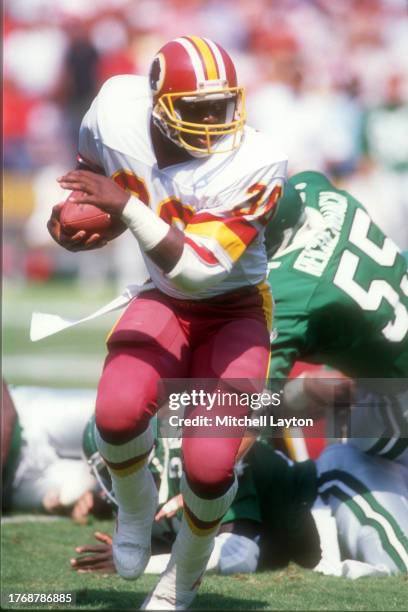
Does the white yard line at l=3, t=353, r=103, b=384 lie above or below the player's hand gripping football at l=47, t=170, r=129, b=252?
below

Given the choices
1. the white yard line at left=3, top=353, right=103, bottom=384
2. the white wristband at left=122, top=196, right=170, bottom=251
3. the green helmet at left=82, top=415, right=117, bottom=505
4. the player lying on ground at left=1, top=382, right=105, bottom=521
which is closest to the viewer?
the white wristband at left=122, top=196, right=170, bottom=251

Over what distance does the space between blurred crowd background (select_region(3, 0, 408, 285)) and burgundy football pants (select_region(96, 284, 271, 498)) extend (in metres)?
7.20

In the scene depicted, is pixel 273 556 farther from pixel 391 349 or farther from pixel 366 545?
pixel 391 349

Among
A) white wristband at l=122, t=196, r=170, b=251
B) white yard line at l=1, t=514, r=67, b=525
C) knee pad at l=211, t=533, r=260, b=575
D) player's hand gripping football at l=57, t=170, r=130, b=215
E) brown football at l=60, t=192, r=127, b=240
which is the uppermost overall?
player's hand gripping football at l=57, t=170, r=130, b=215

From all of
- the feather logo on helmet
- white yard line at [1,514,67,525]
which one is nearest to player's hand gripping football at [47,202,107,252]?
the feather logo on helmet

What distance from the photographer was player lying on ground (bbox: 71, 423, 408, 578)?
3664 millimetres

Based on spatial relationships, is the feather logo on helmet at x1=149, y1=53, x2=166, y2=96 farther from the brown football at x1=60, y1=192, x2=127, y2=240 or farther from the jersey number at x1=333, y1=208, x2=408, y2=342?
the jersey number at x1=333, y1=208, x2=408, y2=342

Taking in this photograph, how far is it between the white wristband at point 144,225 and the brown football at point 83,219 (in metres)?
0.27

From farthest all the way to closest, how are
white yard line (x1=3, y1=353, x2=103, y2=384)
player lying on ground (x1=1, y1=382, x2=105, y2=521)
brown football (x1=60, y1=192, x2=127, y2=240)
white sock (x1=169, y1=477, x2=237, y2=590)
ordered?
white yard line (x1=3, y1=353, x2=103, y2=384), player lying on ground (x1=1, y1=382, x2=105, y2=521), brown football (x1=60, y1=192, x2=127, y2=240), white sock (x1=169, y1=477, x2=237, y2=590)

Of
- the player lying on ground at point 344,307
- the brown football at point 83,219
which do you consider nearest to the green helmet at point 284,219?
the player lying on ground at point 344,307

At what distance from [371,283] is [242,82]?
26.8 ft

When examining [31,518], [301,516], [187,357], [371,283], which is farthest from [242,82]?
[187,357]

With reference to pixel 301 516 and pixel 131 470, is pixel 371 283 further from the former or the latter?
pixel 131 470

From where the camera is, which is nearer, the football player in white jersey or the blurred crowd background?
the football player in white jersey
